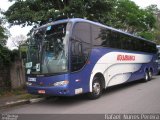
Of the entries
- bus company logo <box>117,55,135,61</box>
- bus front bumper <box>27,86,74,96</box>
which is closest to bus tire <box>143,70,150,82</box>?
bus company logo <box>117,55,135,61</box>

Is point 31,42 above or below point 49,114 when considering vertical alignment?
above

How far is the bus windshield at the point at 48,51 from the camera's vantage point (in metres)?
8.64

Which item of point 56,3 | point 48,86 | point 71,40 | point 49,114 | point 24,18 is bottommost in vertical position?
point 49,114

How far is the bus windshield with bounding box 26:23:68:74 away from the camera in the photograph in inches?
340

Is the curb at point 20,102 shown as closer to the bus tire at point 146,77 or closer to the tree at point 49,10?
the tree at point 49,10

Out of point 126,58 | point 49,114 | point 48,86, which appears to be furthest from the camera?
point 126,58

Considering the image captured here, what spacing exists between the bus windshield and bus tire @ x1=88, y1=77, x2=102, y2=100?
1.99 meters

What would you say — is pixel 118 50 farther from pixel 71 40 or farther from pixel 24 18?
pixel 24 18

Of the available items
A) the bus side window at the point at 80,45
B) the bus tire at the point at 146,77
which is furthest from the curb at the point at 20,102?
the bus tire at the point at 146,77

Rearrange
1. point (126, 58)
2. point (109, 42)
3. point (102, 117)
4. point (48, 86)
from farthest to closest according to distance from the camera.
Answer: point (126, 58) < point (109, 42) < point (48, 86) < point (102, 117)

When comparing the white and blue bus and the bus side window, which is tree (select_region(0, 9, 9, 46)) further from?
the bus side window

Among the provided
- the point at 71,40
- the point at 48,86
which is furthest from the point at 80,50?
the point at 48,86

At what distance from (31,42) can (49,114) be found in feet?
11.5

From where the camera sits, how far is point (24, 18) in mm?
13023
